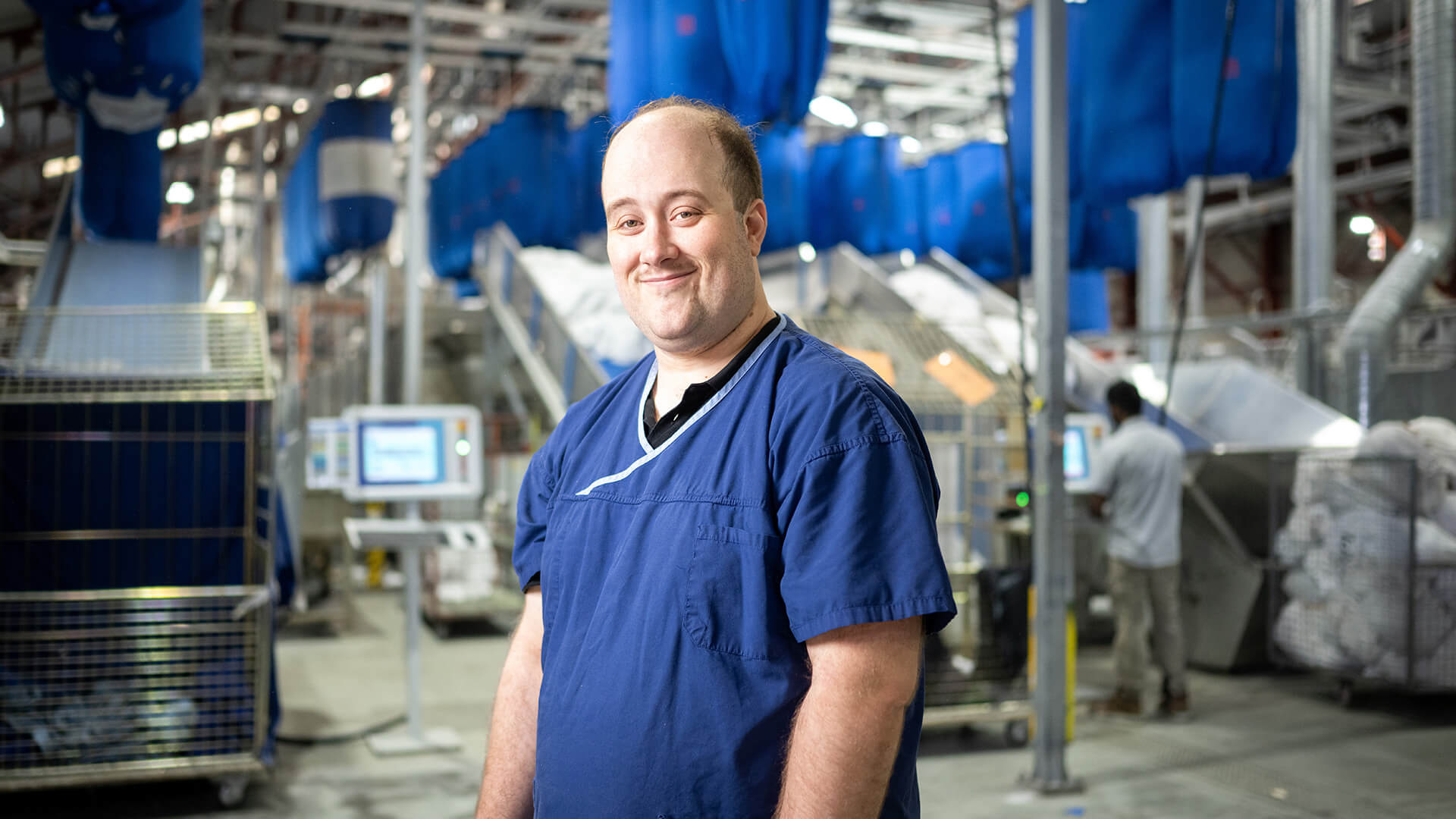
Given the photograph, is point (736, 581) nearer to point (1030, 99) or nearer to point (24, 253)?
point (1030, 99)

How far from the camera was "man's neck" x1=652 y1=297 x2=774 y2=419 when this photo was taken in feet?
5.02

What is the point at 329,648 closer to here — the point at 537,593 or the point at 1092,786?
the point at 1092,786

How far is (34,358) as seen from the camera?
18.1ft

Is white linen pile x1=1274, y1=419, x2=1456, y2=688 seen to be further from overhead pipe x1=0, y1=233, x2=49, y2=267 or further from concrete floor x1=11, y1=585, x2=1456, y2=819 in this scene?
overhead pipe x1=0, y1=233, x2=49, y2=267

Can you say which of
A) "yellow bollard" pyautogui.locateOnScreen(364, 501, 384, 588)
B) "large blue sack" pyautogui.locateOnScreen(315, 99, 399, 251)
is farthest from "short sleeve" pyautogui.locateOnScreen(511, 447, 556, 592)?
"yellow bollard" pyautogui.locateOnScreen(364, 501, 384, 588)

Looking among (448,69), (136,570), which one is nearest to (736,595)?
(136,570)

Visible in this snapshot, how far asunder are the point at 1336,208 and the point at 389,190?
585 inches

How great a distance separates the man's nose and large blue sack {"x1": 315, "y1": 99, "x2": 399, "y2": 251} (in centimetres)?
659

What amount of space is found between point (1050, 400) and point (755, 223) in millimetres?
3383

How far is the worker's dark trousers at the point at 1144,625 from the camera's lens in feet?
19.8

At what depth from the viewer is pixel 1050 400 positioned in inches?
184

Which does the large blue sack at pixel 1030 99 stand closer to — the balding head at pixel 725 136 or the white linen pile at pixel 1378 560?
the white linen pile at pixel 1378 560

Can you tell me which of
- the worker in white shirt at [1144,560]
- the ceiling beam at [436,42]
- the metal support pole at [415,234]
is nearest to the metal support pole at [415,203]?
the metal support pole at [415,234]

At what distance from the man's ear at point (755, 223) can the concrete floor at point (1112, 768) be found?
342 centimetres
